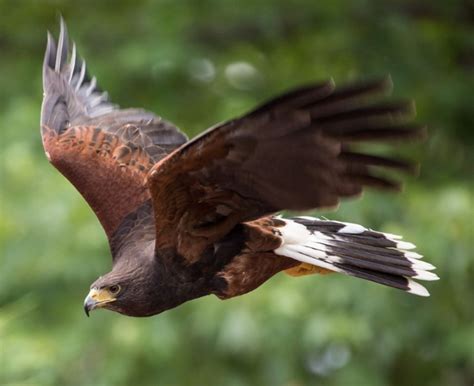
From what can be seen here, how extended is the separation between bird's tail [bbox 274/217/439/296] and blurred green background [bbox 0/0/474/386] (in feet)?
8.46

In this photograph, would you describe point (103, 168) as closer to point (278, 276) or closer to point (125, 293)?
point (125, 293)

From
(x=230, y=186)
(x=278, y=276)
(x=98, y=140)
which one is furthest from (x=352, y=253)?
(x=278, y=276)

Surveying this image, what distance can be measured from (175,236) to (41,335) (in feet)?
14.4

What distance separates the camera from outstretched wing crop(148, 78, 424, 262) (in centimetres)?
466

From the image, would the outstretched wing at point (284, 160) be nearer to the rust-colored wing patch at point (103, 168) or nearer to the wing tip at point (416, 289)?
the rust-colored wing patch at point (103, 168)

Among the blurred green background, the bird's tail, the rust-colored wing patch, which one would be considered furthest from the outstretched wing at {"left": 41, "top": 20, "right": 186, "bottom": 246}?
the blurred green background

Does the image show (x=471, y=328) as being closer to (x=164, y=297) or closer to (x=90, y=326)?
(x=90, y=326)

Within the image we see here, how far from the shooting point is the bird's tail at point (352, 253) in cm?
570

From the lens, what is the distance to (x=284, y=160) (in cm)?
500

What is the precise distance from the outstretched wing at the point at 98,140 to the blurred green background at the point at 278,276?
5.33ft

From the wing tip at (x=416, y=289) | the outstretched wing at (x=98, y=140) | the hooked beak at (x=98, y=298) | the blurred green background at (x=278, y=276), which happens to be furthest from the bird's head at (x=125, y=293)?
the blurred green background at (x=278, y=276)

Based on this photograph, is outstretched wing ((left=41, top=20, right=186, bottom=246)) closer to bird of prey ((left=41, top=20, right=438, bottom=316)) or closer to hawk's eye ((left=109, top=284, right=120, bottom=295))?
bird of prey ((left=41, top=20, right=438, bottom=316))

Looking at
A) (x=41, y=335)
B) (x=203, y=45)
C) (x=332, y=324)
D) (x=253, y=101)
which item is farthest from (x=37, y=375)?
(x=203, y=45)

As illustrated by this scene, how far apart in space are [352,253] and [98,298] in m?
1.09
